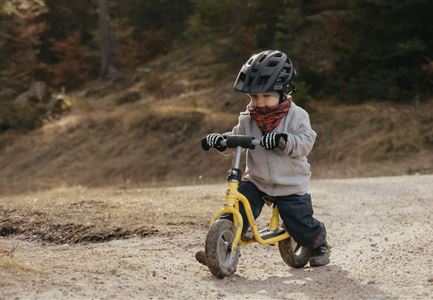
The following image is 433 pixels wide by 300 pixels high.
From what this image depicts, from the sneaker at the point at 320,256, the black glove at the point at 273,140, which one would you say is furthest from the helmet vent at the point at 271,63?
the sneaker at the point at 320,256

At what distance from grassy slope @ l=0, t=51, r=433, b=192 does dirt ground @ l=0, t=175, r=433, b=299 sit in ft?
25.1

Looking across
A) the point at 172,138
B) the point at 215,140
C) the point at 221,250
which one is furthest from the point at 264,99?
the point at 172,138

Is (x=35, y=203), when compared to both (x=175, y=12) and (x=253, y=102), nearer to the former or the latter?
(x=253, y=102)

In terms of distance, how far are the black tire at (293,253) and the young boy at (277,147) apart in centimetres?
11

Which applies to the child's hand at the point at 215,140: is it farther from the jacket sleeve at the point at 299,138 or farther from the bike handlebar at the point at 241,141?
the jacket sleeve at the point at 299,138

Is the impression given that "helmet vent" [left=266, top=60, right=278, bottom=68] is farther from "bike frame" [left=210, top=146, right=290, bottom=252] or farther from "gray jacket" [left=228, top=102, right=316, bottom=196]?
"bike frame" [left=210, top=146, right=290, bottom=252]

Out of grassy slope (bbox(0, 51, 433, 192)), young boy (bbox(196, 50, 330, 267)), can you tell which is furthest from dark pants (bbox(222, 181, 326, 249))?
grassy slope (bbox(0, 51, 433, 192))

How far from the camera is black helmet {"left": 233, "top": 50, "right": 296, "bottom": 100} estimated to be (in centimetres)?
656

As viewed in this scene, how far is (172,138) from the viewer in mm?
25219

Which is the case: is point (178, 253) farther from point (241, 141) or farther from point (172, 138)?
point (172, 138)

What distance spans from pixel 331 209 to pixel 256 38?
54.3ft

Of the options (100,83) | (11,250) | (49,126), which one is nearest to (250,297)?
(11,250)

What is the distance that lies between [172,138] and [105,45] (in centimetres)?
1204

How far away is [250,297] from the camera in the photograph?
5.62m
